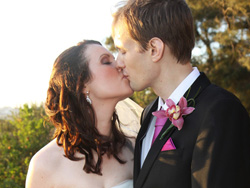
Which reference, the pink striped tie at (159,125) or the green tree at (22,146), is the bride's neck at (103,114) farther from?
the green tree at (22,146)

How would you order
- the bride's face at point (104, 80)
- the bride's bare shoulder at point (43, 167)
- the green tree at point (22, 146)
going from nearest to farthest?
the bride's bare shoulder at point (43, 167) → the bride's face at point (104, 80) → the green tree at point (22, 146)

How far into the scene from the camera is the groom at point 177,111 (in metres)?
2.08

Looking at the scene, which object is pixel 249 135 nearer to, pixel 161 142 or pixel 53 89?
pixel 161 142

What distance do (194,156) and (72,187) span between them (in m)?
1.53

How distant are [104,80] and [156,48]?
0.90 m

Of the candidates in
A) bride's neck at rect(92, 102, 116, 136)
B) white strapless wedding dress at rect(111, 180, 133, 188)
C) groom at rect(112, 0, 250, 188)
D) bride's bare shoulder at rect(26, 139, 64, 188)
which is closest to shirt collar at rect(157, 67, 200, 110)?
groom at rect(112, 0, 250, 188)

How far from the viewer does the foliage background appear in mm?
7035

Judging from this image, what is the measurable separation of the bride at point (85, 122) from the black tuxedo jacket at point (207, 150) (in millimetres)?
932

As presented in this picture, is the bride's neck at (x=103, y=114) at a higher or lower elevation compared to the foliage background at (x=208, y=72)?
higher

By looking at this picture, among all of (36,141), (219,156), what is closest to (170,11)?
(219,156)

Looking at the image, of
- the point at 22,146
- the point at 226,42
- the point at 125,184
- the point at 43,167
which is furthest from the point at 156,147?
the point at 226,42

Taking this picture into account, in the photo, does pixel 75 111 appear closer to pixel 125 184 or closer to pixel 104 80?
pixel 104 80

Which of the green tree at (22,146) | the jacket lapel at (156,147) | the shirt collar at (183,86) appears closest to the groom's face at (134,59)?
the shirt collar at (183,86)

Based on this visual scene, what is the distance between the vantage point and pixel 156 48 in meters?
2.72
